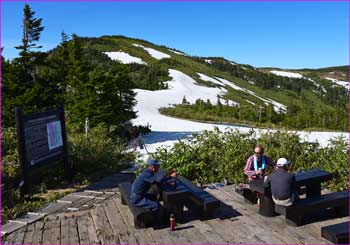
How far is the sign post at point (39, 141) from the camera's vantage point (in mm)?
7961

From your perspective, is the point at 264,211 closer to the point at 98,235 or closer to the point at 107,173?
the point at 98,235

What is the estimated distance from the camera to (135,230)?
6.02 m

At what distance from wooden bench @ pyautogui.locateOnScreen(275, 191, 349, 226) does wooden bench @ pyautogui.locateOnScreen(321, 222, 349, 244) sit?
0.54 meters

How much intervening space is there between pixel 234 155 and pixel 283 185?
11.7ft

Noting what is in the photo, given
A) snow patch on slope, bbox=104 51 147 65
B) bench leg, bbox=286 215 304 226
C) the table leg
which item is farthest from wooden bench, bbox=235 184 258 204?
snow patch on slope, bbox=104 51 147 65

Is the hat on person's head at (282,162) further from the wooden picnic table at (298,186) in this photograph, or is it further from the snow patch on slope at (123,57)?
the snow patch on slope at (123,57)

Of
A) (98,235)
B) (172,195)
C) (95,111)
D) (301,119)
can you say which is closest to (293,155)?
(172,195)

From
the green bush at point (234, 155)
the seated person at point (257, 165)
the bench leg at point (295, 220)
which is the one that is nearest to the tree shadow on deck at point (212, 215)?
the seated person at point (257, 165)

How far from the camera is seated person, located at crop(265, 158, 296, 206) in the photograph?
584 centimetres

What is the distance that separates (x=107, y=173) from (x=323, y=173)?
224 inches

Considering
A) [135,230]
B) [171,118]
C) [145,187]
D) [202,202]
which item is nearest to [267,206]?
[202,202]

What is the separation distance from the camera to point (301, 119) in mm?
37969

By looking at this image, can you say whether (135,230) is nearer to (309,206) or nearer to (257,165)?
(309,206)

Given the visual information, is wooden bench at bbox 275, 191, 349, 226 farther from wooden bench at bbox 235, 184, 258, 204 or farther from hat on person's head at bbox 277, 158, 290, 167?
wooden bench at bbox 235, 184, 258, 204
